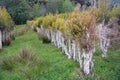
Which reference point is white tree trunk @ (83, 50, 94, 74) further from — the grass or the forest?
the grass

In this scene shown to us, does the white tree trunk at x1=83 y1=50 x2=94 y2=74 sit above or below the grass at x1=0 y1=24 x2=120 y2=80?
above

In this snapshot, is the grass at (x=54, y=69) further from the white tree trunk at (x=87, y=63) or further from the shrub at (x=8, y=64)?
the white tree trunk at (x=87, y=63)

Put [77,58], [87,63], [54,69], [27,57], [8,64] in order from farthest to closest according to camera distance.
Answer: [77,58] → [27,57] → [8,64] → [54,69] → [87,63]

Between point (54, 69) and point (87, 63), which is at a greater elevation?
point (87, 63)

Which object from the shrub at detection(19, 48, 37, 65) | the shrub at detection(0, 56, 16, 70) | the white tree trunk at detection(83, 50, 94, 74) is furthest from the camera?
the shrub at detection(19, 48, 37, 65)

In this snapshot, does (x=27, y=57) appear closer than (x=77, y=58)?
Yes

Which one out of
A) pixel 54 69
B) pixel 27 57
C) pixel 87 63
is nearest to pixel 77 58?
pixel 54 69

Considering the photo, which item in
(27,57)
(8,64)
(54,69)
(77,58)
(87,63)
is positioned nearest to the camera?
(87,63)

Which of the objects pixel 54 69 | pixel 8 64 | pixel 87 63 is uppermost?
pixel 87 63

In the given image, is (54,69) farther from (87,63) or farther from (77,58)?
(87,63)

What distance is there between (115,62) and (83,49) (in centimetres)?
435

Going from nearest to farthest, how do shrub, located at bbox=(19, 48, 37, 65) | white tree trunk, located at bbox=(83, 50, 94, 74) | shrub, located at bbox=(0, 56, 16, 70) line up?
white tree trunk, located at bbox=(83, 50, 94, 74) → shrub, located at bbox=(0, 56, 16, 70) → shrub, located at bbox=(19, 48, 37, 65)

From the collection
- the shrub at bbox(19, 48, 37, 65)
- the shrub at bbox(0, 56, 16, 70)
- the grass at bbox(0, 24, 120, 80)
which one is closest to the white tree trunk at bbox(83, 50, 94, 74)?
the grass at bbox(0, 24, 120, 80)

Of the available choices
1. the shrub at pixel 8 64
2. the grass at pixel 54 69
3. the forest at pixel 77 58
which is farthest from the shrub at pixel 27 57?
the shrub at pixel 8 64
